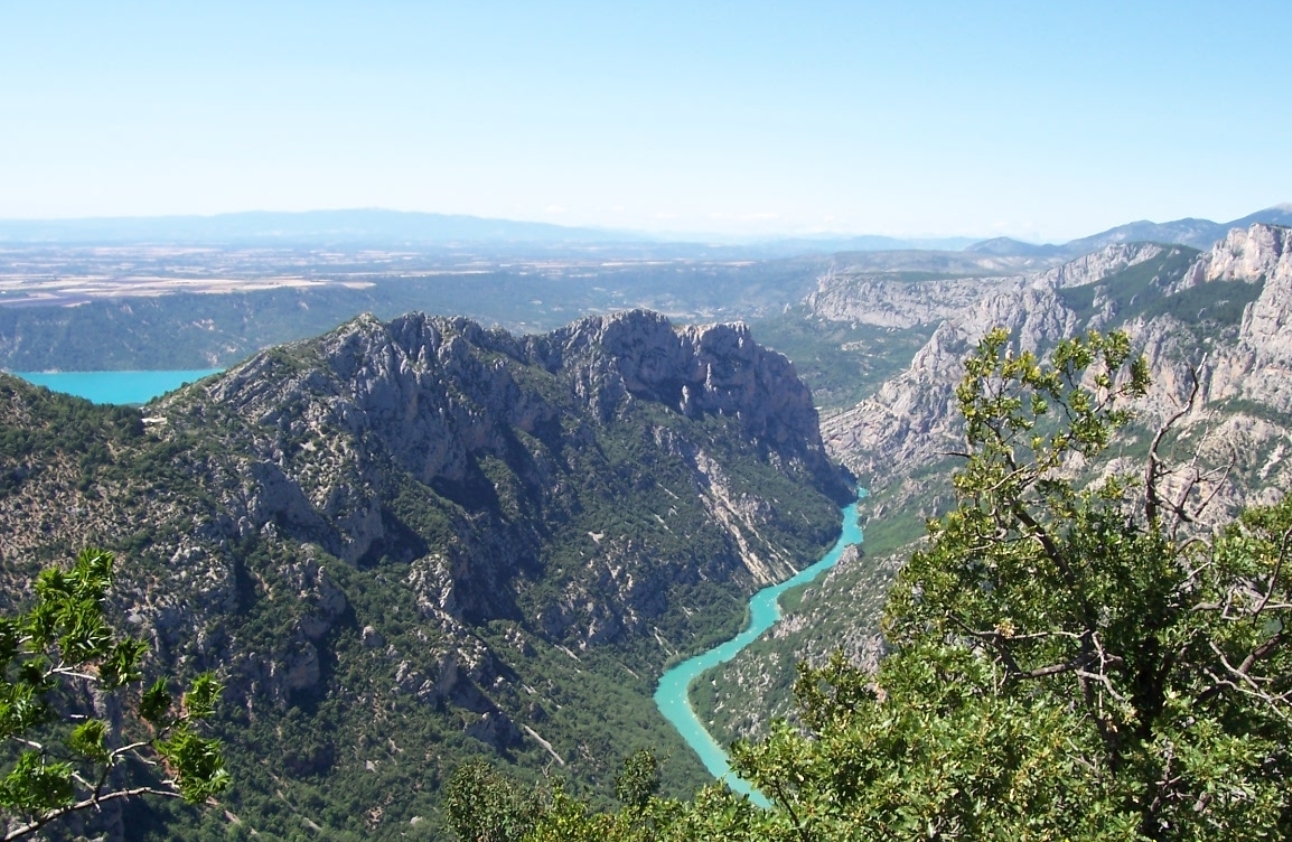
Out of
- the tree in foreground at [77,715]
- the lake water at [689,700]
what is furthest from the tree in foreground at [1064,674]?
the lake water at [689,700]

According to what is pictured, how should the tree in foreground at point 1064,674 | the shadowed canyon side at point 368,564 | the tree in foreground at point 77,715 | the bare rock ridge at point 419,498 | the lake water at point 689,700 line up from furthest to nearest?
the lake water at point 689,700 → the bare rock ridge at point 419,498 → the shadowed canyon side at point 368,564 → the tree in foreground at point 1064,674 → the tree in foreground at point 77,715

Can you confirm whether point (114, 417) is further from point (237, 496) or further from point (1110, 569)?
point (1110, 569)

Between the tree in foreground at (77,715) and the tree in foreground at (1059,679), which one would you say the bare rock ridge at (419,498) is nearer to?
the tree in foreground at (77,715)

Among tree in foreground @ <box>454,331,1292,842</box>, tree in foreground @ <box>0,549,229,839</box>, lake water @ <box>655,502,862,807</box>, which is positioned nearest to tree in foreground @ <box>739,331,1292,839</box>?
tree in foreground @ <box>454,331,1292,842</box>

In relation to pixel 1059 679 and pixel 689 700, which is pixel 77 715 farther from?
pixel 689 700

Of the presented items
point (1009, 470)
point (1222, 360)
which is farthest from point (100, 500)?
point (1222, 360)

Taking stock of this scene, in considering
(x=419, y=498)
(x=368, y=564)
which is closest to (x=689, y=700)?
(x=419, y=498)
